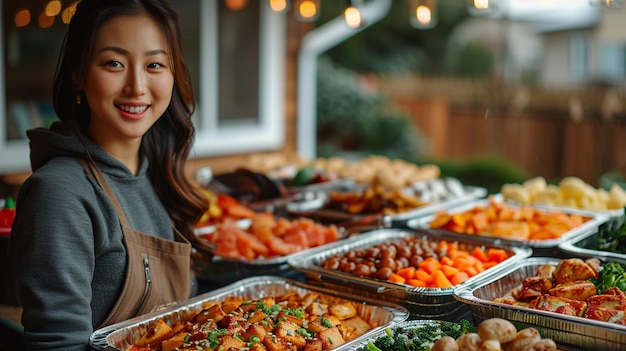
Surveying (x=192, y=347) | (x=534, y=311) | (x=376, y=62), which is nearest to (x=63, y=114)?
(x=192, y=347)

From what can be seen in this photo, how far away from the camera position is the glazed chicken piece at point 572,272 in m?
2.22

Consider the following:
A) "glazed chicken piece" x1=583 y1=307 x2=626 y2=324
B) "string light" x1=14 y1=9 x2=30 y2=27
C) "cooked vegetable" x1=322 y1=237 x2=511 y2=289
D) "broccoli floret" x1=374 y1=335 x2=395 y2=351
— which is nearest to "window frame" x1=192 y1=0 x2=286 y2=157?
"string light" x1=14 y1=9 x2=30 y2=27

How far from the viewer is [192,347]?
6.06 ft

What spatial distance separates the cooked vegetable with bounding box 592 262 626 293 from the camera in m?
2.15

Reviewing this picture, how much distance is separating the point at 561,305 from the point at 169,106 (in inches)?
54.2

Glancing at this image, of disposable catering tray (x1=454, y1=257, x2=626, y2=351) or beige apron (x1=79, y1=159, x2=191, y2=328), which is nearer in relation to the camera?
disposable catering tray (x1=454, y1=257, x2=626, y2=351)

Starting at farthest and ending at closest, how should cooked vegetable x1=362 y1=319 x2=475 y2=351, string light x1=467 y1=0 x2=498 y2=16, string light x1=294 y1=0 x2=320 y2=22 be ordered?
string light x1=294 y1=0 x2=320 y2=22
string light x1=467 y1=0 x2=498 y2=16
cooked vegetable x1=362 y1=319 x2=475 y2=351

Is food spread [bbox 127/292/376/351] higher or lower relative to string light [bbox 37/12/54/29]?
lower

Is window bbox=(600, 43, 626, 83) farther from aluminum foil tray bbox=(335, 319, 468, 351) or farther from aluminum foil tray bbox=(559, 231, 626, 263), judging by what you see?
aluminum foil tray bbox=(335, 319, 468, 351)

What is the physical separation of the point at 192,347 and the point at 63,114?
0.87 m

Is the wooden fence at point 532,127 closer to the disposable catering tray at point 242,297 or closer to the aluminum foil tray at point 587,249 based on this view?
the aluminum foil tray at point 587,249

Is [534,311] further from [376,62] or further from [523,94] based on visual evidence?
[376,62]

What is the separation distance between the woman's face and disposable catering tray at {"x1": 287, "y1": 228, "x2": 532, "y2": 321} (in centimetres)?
86

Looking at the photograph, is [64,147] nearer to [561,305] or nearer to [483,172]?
[561,305]
